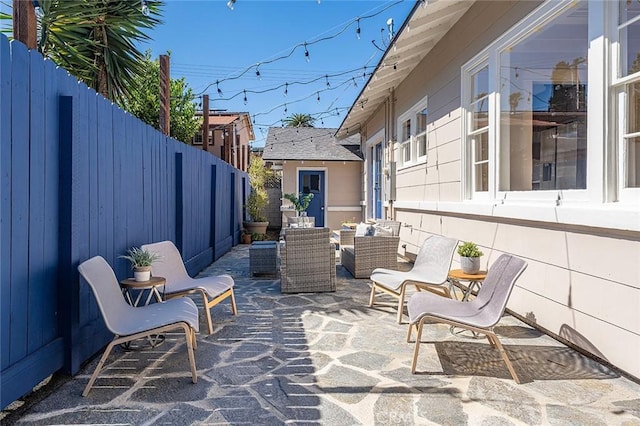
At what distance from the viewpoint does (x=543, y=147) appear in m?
4.10

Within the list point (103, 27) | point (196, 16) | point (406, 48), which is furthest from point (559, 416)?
point (196, 16)

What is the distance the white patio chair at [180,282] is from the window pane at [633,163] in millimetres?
3594

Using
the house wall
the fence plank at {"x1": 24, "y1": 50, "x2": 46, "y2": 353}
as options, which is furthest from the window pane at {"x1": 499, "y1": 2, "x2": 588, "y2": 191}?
the house wall

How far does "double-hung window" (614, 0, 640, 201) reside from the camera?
2785 millimetres

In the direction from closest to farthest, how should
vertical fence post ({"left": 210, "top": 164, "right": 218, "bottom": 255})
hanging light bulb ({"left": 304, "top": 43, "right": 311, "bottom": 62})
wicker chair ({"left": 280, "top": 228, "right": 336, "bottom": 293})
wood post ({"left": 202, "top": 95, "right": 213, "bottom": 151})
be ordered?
wicker chair ({"left": 280, "top": 228, "right": 336, "bottom": 293}), hanging light bulb ({"left": 304, "top": 43, "right": 311, "bottom": 62}), vertical fence post ({"left": 210, "top": 164, "right": 218, "bottom": 255}), wood post ({"left": 202, "top": 95, "right": 213, "bottom": 151})

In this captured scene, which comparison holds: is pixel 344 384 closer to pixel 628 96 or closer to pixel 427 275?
pixel 427 275

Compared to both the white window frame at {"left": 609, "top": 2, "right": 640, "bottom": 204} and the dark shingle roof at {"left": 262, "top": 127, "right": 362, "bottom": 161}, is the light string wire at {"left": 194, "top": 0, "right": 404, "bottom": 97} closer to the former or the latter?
the white window frame at {"left": 609, "top": 2, "right": 640, "bottom": 204}

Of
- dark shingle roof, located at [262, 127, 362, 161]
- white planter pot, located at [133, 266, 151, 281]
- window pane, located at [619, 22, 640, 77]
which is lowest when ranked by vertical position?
white planter pot, located at [133, 266, 151, 281]

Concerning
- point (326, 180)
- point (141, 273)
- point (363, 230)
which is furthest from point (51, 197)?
point (326, 180)

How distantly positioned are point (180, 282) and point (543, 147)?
13.4 feet

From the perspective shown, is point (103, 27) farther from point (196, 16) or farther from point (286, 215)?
point (286, 215)

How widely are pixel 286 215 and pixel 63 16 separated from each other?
324 inches

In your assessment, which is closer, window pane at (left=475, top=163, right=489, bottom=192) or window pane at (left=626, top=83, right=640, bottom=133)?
window pane at (left=626, top=83, right=640, bottom=133)

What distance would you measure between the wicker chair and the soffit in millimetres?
2969
